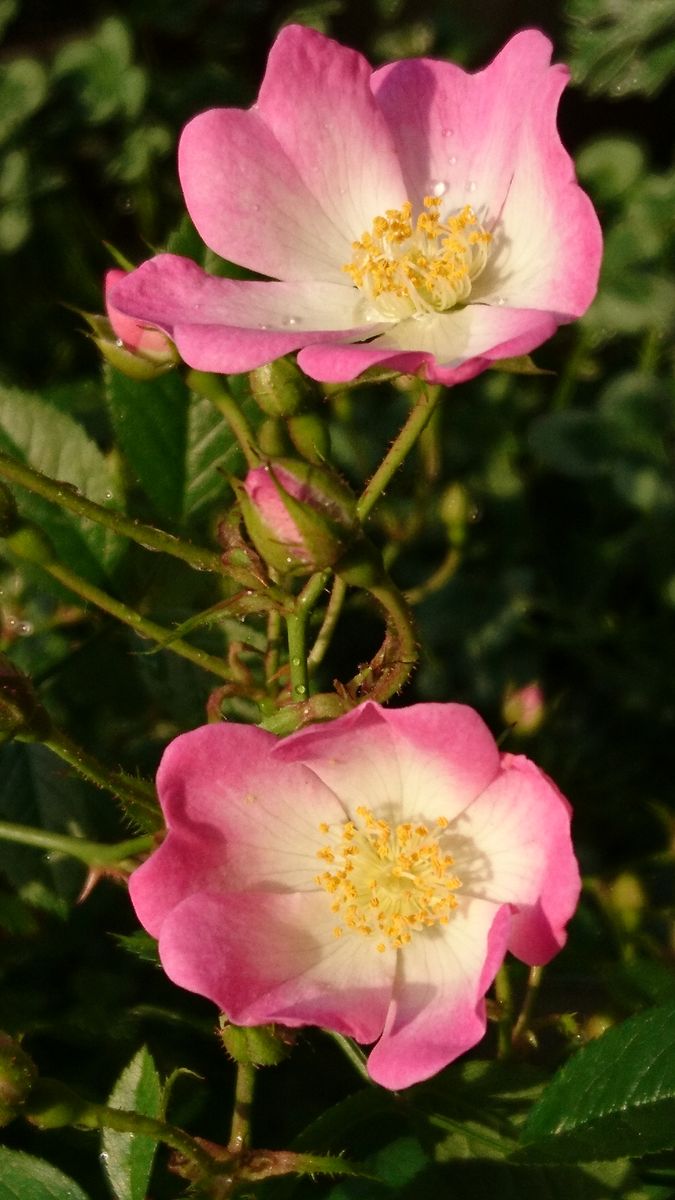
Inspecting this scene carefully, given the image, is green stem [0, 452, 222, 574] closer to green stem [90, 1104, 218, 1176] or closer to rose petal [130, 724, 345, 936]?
rose petal [130, 724, 345, 936]

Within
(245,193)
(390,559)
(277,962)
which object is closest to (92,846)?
(277,962)

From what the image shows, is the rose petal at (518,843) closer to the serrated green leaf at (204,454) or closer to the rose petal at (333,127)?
the serrated green leaf at (204,454)

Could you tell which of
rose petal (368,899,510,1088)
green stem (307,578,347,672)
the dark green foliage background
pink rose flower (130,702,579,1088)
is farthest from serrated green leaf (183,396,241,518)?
rose petal (368,899,510,1088)

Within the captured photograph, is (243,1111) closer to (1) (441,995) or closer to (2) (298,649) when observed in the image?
(1) (441,995)

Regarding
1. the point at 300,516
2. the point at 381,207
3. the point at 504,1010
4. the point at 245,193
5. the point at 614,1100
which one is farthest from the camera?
the point at 381,207

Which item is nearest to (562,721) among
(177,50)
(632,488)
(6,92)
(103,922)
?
(632,488)

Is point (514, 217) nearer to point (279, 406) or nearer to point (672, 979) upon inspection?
point (279, 406)
